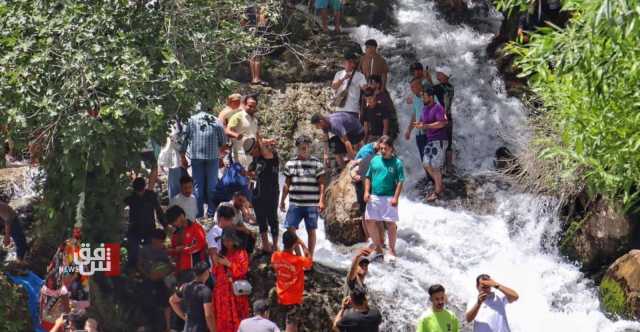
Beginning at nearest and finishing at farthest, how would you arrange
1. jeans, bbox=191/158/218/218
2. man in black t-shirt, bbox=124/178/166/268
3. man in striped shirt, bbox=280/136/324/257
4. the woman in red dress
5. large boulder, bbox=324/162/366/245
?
the woman in red dress
man in black t-shirt, bbox=124/178/166/268
man in striped shirt, bbox=280/136/324/257
jeans, bbox=191/158/218/218
large boulder, bbox=324/162/366/245

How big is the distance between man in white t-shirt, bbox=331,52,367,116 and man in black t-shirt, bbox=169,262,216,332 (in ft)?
20.7

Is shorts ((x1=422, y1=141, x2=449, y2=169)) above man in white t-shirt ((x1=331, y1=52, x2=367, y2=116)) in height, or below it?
below

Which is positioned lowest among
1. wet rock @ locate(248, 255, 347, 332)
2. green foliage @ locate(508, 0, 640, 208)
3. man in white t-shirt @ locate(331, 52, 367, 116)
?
wet rock @ locate(248, 255, 347, 332)

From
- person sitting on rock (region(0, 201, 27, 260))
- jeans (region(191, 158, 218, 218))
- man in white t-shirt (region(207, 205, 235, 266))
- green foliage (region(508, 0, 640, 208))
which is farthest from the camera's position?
jeans (region(191, 158, 218, 218))

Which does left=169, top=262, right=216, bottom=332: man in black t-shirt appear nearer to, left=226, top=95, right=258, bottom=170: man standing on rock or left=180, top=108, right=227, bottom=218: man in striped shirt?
left=180, top=108, right=227, bottom=218: man in striped shirt

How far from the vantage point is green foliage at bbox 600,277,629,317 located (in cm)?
1622

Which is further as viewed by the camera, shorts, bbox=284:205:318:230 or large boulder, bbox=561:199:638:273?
large boulder, bbox=561:199:638:273

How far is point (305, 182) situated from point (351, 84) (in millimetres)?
3857

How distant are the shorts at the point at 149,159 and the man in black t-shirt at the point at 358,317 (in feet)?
13.6

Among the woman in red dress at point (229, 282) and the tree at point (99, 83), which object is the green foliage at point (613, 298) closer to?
the woman in red dress at point (229, 282)

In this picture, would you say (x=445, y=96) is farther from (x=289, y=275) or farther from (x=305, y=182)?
(x=289, y=275)

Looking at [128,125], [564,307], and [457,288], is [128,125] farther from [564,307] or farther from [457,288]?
[564,307]

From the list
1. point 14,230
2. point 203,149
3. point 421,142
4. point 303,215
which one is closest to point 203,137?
point 203,149

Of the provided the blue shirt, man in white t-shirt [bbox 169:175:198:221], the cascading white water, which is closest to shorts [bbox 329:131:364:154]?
the cascading white water
